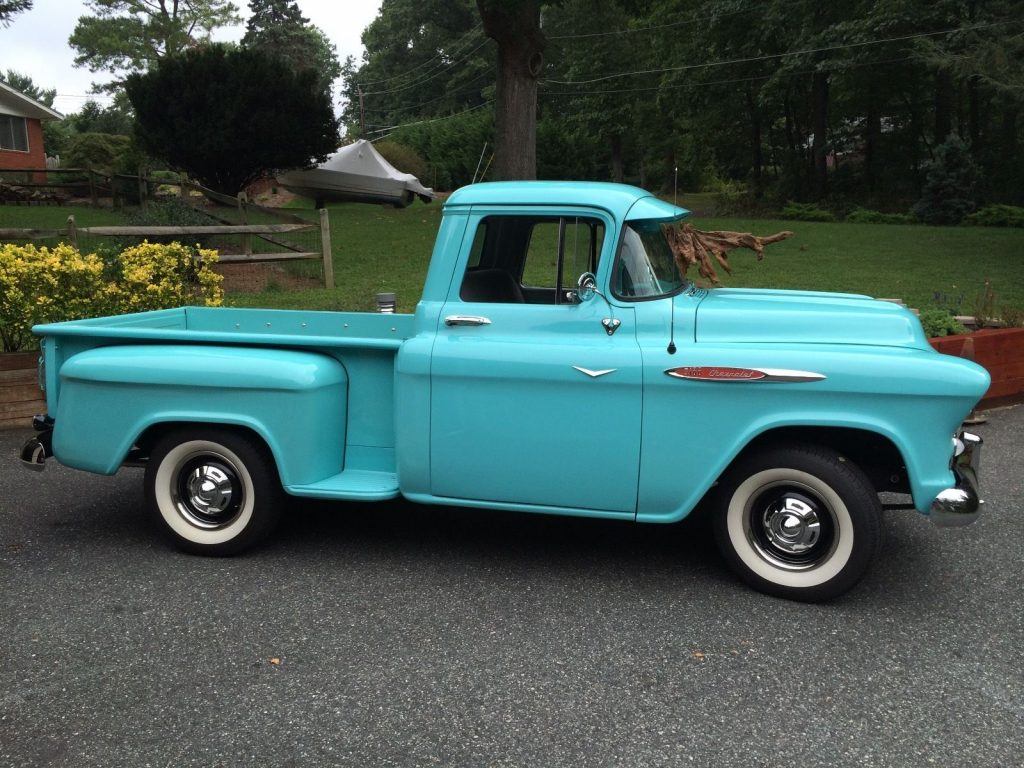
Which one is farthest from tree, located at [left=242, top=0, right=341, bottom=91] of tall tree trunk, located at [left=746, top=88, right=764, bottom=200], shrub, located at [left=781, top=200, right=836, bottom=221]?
shrub, located at [left=781, top=200, right=836, bottom=221]

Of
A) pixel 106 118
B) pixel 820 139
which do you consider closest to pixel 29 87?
pixel 106 118

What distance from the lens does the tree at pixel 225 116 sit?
22.9m

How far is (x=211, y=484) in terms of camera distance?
15.7ft

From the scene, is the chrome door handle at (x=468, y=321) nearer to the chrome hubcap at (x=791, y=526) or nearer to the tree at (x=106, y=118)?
the chrome hubcap at (x=791, y=526)

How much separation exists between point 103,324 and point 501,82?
15396mm

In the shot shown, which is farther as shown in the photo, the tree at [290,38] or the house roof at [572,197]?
the tree at [290,38]

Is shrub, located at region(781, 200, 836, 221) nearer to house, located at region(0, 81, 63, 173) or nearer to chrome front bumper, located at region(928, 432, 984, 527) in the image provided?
chrome front bumper, located at region(928, 432, 984, 527)

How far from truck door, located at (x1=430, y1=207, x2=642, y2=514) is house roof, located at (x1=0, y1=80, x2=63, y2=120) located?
34.7 m

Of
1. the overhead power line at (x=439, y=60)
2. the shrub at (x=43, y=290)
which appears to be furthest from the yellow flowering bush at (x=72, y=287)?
the overhead power line at (x=439, y=60)

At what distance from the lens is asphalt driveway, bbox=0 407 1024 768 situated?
3137 millimetres

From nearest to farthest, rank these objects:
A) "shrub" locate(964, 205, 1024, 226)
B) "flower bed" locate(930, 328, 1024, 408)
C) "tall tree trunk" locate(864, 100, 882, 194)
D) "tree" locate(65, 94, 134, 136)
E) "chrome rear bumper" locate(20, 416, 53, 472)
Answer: "chrome rear bumper" locate(20, 416, 53, 472) < "flower bed" locate(930, 328, 1024, 408) < "shrub" locate(964, 205, 1024, 226) < "tall tree trunk" locate(864, 100, 882, 194) < "tree" locate(65, 94, 134, 136)

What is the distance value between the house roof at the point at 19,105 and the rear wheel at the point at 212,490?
33.9 meters

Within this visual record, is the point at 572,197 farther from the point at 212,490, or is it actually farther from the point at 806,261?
the point at 806,261

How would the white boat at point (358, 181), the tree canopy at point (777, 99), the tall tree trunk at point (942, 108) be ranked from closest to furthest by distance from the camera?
the tree canopy at point (777, 99)
the tall tree trunk at point (942, 108)
the white boat at point (358, 181)
